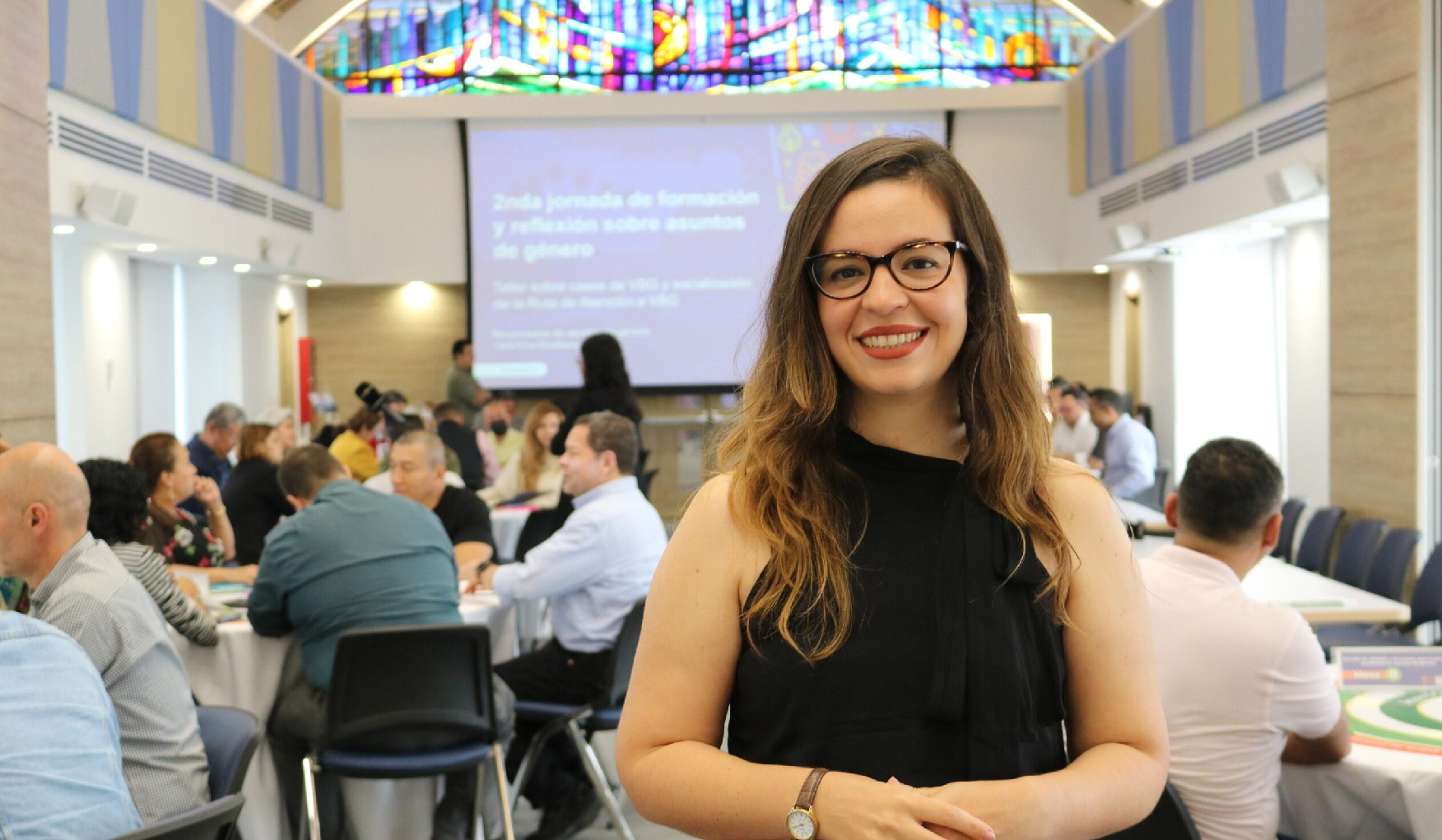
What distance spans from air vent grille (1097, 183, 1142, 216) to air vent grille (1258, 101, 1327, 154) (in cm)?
267

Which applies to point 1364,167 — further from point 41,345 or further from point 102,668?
point 41,345

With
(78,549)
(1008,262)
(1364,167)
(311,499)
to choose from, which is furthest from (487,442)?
(1008,262)

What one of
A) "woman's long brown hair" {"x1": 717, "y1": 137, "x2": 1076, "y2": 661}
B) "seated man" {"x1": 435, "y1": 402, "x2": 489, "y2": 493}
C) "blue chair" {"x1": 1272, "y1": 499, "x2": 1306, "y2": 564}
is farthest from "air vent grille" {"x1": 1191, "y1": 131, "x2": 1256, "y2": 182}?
"woman's long brown hair" {"x1": 717, "y1": 137, "x2": 1076, "y2": 661}

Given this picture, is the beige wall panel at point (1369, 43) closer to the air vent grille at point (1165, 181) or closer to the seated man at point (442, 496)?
the air vent grille at point (1165, 181)

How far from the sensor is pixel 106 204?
304 inches

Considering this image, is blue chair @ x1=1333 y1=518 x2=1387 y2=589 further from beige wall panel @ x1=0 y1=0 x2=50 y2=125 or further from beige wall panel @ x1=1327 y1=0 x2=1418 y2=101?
beige wall panel @ x1=0 y1=0 x2=50 y2=125

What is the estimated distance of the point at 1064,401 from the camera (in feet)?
33.5

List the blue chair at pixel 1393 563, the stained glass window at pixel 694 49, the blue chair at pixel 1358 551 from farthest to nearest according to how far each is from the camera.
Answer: the stained glass window at pixel 694 49
the blue chair at pixel 1358 551
the blue chair at pixel 1393 563

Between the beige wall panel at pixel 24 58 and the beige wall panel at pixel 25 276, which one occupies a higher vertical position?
the beige wall panel at pixel 24 58

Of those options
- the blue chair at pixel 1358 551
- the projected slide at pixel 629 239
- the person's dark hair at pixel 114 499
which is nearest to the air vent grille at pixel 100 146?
the person's dark hair at pixel 114 499

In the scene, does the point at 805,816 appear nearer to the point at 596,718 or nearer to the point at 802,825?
the point at 802,825

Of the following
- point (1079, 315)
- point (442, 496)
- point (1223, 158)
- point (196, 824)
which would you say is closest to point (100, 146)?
point (442, 496)

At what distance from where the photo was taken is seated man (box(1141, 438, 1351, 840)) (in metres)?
2.44

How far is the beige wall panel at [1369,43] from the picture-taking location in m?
5.80
